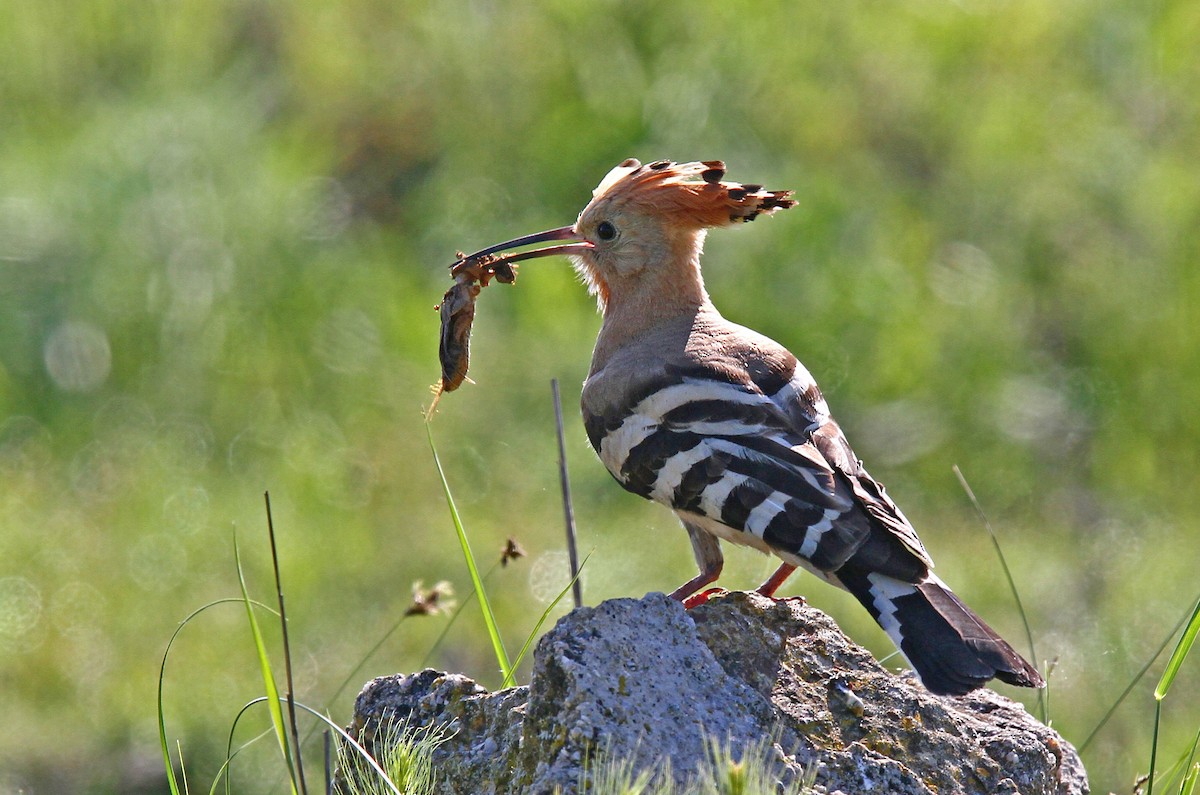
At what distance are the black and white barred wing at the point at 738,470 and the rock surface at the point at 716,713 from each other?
0.22m

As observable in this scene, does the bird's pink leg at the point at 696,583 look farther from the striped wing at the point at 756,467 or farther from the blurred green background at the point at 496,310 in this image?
the blurred green background at the point at 496,310

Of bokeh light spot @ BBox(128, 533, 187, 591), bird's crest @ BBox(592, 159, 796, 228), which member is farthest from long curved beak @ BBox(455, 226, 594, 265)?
bokeh light spot @ BBox(128, 533, 187, 591)

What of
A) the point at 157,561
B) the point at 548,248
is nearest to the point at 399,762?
the point at 548,248

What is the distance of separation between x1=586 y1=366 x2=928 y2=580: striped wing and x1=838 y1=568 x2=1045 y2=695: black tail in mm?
44

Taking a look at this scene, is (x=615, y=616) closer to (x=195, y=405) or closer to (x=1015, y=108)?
(x=195, y=405)

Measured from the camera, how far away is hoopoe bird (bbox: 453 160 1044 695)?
2750 mm

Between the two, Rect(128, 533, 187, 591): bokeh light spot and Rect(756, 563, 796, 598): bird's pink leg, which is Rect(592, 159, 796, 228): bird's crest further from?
Rect(128, 533, 187, 591): bokeh light spot

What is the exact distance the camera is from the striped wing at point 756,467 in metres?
2.88

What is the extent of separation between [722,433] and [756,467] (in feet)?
0.42

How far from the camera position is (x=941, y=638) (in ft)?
8.58

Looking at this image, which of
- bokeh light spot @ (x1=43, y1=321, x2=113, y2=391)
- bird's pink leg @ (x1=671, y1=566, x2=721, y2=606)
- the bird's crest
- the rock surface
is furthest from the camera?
bokeh light spot @ (x1=43, y1=321, x2=113, y2=391)

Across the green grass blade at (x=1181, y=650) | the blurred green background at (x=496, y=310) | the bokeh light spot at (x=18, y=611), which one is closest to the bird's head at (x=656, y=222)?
the green grass blade at (x=1181, y=650)

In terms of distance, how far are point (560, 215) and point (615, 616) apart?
169 inches

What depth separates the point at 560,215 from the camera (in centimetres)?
650
